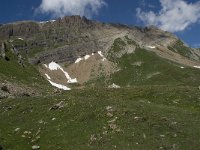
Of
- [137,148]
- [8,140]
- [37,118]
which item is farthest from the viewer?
[37,118]

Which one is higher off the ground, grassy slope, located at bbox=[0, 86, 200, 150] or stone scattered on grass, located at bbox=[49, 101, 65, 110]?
stone scattered on grass, located at bbox=[49, 101, 65, 110]

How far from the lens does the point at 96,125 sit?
42.8 metres

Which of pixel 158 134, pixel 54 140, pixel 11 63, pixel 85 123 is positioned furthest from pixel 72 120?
pixel 11 63

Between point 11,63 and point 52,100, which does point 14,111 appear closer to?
point 52,100

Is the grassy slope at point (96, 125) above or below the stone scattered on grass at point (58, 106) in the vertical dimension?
below

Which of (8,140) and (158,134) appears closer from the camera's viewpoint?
(158,134)

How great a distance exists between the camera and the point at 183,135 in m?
38.3

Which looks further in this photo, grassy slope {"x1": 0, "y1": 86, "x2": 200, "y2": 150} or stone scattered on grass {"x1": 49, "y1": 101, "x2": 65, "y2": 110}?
stone scattered on grass {"x1": 49, "y1": 101, "x2": 65, "y2": 110}

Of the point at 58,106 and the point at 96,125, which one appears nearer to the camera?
the point at 96,125

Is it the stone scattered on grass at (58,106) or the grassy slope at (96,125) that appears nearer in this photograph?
the grassy slope at (96,125)

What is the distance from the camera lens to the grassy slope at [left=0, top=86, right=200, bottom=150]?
3781 centimetres

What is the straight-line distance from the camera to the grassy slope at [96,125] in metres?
37.8

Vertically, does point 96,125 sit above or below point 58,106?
below

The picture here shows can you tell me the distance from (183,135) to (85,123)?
1134cm
